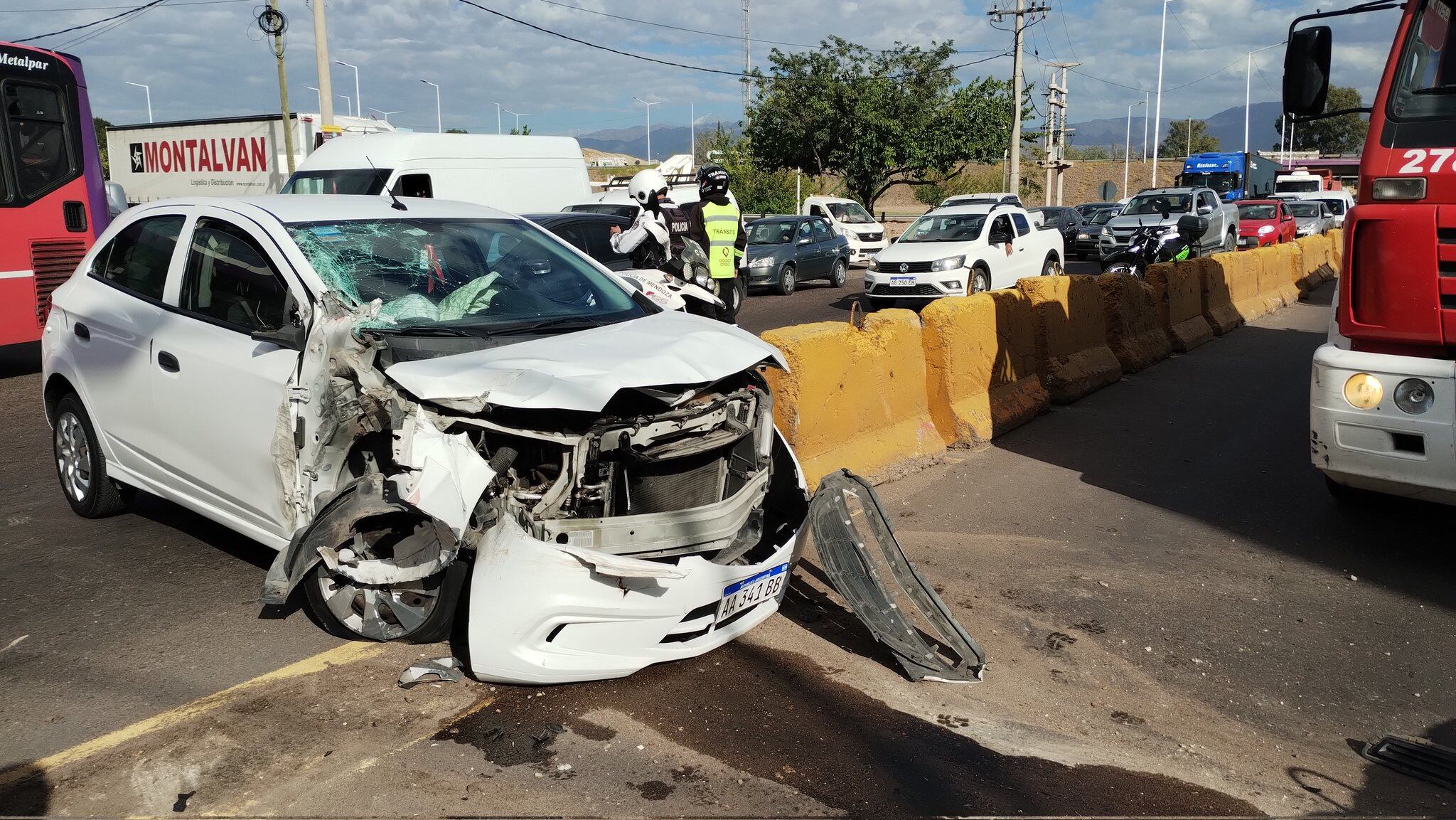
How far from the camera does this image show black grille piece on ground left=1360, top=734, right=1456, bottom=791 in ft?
12.1

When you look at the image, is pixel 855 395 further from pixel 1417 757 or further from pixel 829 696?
pixel 1417 757

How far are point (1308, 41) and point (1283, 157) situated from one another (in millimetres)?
85738

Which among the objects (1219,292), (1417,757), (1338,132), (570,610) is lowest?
(1417,757)

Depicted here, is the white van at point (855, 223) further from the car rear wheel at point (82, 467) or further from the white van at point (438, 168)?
the car rear wheel at point (82, 467)

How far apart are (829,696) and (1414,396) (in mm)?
3258

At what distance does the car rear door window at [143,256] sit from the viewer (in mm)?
5453

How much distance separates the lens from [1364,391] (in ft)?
17.8

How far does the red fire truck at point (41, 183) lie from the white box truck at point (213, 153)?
965 centimetres

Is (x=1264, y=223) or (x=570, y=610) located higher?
(x=1264, y=223)

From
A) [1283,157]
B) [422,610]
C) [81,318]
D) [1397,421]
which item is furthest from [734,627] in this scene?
[1283,157]

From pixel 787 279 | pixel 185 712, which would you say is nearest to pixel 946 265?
pixel 787 279

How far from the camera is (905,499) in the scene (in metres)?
6.98

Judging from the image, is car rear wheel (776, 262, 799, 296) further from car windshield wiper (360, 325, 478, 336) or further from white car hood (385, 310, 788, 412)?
car windshield wiper (360, 325, 478, 336)

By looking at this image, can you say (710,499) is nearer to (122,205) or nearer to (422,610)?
(422,610)
